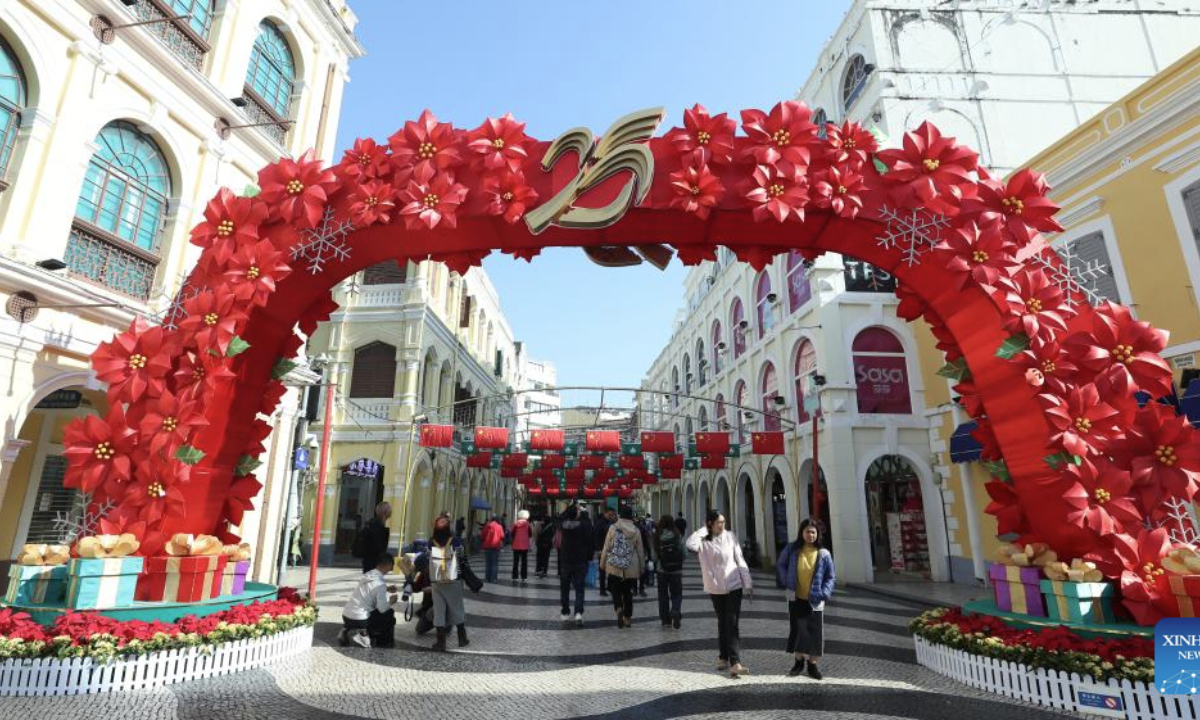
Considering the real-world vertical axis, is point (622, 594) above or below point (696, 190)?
below

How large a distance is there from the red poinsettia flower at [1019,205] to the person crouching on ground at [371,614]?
7004 millimetres

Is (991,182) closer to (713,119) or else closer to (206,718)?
(713,119)

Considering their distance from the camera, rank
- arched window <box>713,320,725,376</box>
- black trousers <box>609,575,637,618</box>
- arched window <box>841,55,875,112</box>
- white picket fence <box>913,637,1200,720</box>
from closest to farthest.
Result: 1. white picket fence <box>913,637,1200,720</box>
2. black trousers <box>609,575,637,618</box>
3. arched window <box>841,55,875,112</box>
4. arched window <box>713,320,725,376</box>

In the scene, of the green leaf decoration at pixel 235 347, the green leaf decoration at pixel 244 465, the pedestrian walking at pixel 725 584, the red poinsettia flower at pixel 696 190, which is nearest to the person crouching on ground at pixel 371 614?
the green leaf decoration at pixel 244 465

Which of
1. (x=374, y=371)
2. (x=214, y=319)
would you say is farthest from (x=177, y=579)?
(x=374, y=371)

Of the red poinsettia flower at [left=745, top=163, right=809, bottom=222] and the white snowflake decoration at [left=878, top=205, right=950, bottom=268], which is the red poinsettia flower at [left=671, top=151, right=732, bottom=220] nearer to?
the red poinsettia flower at [left=745, top=163, right=809, bottom=222]

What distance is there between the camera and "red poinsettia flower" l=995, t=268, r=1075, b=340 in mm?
4758

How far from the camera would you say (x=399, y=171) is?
550cm

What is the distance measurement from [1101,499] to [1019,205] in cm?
250

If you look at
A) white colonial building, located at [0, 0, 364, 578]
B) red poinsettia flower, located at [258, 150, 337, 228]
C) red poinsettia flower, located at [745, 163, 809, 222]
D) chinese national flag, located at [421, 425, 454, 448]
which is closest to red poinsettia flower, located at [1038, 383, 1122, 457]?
red poinsettia flower, located at [745, 163, 809, 222]

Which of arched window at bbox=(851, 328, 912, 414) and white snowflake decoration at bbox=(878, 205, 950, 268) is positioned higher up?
arched window at bbox=(851, 328, 912, 414)

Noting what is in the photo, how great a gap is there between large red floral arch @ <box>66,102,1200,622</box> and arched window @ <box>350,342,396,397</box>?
1350 centimetres

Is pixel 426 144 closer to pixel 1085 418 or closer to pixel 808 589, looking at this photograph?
pixel 808 589

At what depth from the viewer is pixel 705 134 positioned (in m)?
5.29
